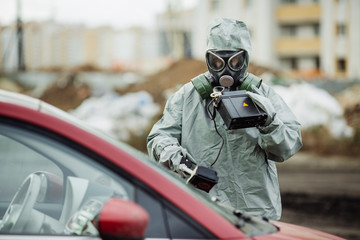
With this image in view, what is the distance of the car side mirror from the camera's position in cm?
182

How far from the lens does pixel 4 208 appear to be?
108 inches

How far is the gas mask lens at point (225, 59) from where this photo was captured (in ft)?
10.9

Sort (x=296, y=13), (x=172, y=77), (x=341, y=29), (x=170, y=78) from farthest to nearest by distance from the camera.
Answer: (x=296, y=13) < (x=341, y=29) < (x=172, y=77) < (x=170, y=78)

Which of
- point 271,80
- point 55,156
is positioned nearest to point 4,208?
point 55,156

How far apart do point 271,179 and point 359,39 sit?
44.1 m

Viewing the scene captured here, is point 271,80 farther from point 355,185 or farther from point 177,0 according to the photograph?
point 177,0

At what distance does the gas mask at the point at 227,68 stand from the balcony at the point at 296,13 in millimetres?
47700

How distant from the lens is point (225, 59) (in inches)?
132

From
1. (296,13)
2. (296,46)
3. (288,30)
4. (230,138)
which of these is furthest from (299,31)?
(230,138)

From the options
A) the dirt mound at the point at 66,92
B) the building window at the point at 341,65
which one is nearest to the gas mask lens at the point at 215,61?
the dirt mound at the point at 66,92

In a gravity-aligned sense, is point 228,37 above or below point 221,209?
above

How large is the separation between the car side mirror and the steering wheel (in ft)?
1.33

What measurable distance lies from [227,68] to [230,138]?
1.33ft

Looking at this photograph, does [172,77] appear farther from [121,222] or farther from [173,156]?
[121,222]
